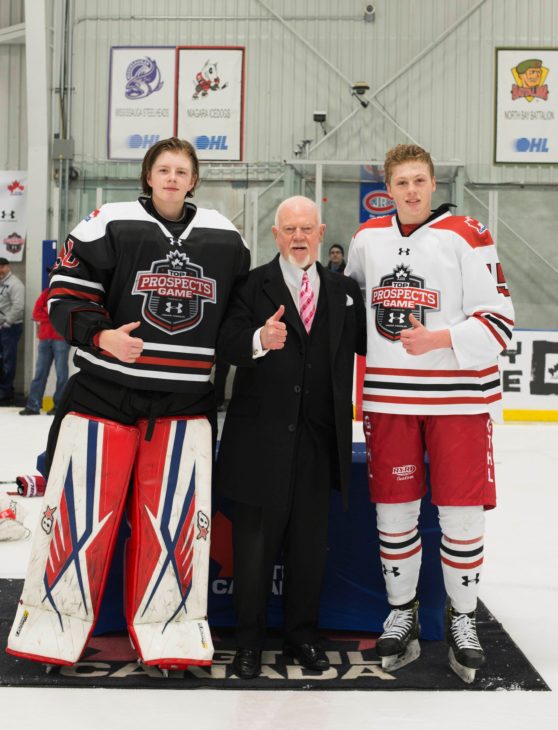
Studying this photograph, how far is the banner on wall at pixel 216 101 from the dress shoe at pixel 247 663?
9.17 m

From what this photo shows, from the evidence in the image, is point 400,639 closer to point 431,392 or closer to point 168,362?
point 431,392

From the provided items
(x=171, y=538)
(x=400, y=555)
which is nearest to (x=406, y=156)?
(x=400, y=555)

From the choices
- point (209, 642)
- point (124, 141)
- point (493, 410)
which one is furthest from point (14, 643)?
point (124, 141)

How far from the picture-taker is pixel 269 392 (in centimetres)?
238

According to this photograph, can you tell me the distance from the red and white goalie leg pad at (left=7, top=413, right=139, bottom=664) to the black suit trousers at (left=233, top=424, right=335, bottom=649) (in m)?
0.35

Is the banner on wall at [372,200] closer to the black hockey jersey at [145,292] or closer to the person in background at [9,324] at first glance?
the person in background at [9,324]

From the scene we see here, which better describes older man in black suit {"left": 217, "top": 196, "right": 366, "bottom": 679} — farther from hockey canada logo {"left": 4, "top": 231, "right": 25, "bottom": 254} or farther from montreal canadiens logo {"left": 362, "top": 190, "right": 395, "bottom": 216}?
hockey canada logo {"left": 4, "top": 231, "right": 25, "bottom": 254}

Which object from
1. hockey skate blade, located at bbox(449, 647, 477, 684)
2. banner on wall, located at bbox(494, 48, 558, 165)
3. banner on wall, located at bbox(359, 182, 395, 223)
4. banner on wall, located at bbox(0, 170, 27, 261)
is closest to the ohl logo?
banner on wall, located at bbox(359, 182, 395, 223)

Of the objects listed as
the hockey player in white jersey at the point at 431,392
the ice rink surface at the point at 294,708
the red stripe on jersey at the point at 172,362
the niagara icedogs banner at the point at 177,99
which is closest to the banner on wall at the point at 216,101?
the niagara icedogs banner at the point at 177,99

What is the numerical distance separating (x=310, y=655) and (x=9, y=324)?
865 cm

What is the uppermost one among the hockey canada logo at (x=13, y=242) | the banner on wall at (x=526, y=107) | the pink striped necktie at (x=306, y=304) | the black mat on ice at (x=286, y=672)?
the banner on wall at (x=526, y=107)

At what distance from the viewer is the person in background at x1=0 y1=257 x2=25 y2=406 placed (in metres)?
10.1

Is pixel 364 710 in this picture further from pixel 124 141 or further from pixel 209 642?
pixel 124 141

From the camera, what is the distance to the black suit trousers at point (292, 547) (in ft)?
7.75
